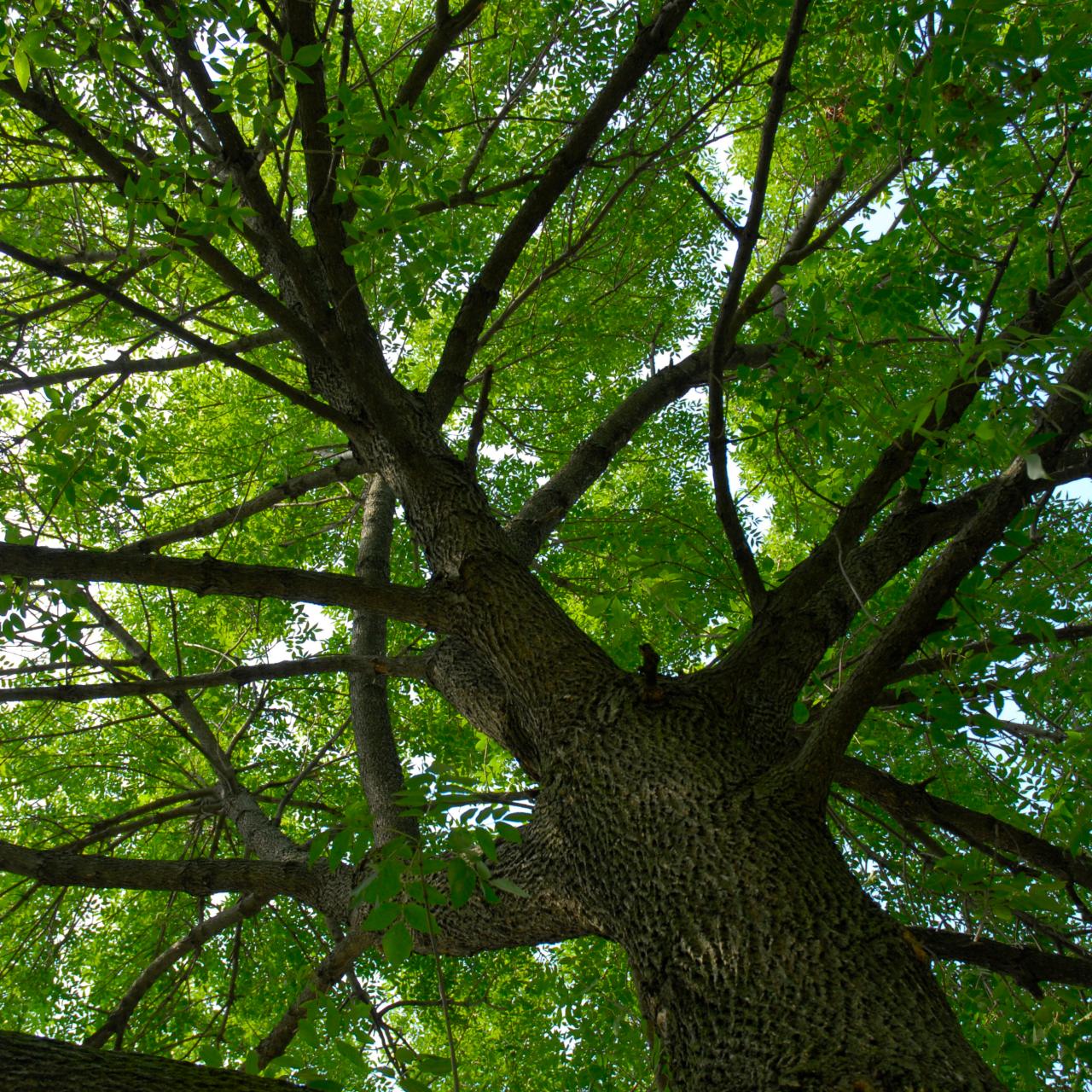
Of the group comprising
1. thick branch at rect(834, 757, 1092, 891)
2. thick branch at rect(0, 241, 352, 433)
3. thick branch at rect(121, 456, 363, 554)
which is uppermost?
thick branch at rect(121, 456, 363, 554)

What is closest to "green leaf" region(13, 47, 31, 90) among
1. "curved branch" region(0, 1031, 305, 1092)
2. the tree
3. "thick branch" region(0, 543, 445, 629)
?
the tree

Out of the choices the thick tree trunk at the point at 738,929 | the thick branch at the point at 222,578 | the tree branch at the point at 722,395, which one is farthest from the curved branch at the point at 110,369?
the thick tree trunk at the point at 738,929

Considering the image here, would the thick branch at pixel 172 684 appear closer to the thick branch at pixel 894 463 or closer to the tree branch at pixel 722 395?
the tree branch at pixel 722 395

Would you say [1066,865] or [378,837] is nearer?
[1066,865]

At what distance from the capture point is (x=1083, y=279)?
2293mm

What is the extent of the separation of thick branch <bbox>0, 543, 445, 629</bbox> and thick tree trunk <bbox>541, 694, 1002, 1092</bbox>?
87 centimetres

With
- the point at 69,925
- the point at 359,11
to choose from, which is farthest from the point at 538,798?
the point at 359,11

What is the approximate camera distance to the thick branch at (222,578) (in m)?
2.53

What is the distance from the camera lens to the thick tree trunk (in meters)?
1.55

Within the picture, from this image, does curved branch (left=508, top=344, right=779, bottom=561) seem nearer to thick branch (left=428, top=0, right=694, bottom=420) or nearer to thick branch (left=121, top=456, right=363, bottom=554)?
thick branch (left=428, top=0, right=694, bottom=420)

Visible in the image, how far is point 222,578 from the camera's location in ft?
8.86

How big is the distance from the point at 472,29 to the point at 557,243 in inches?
71.0

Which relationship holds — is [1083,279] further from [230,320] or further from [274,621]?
[230,320]

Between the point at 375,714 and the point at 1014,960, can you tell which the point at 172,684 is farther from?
the point at 1014,960
